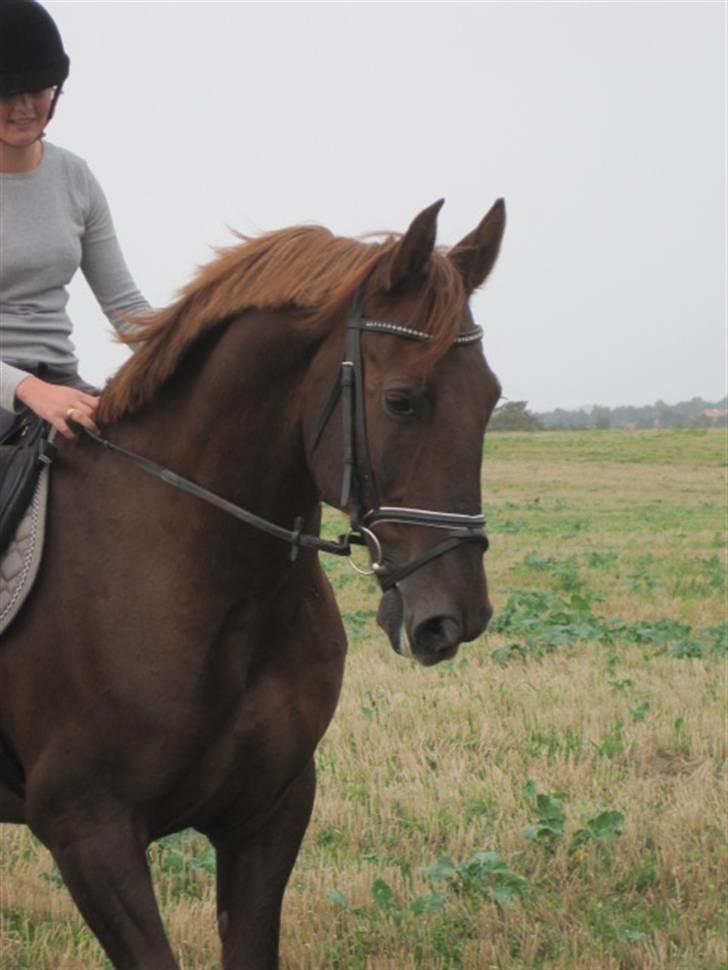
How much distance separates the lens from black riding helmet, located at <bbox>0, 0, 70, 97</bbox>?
152 inches

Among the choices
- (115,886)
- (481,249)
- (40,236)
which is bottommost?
(115,886)

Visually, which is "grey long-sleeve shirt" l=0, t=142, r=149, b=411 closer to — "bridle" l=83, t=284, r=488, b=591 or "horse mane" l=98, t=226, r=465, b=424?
"horse mane" l=98, t=226, r=465, b=424

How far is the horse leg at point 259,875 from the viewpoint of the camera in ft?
12.7

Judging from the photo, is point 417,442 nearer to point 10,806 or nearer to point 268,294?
point 268,294

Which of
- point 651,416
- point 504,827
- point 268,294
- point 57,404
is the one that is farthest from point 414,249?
point 651,416

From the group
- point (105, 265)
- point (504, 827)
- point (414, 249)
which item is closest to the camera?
point (414, 249)

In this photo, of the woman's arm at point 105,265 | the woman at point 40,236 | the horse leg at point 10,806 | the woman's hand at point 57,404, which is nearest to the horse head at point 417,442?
the woman's hand at point 57,404

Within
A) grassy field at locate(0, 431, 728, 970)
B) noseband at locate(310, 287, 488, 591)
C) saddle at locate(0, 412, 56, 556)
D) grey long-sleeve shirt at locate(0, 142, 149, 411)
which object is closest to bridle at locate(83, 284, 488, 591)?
noseband at locate(310, 287, 488, 591)

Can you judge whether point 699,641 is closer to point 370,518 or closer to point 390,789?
point 390,789

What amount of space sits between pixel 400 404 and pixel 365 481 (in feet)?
0.69

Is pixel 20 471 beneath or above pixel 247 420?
beneath

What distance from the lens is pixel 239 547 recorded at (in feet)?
11.9

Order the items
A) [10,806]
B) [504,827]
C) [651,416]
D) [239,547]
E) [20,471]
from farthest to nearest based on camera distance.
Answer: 1. [651,416]
2. [504,827]
3. [10,806]
4. [20,471]
5. [239,547]

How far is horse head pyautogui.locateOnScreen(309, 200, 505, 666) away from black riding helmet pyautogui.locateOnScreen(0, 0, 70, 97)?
4.30 feet
